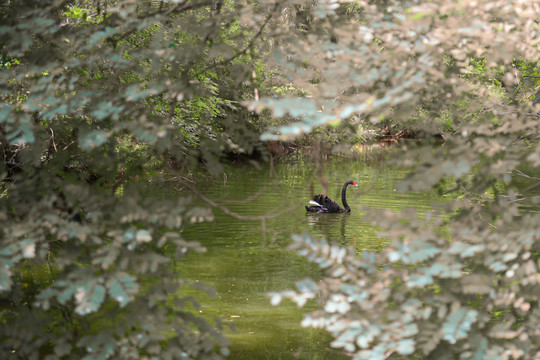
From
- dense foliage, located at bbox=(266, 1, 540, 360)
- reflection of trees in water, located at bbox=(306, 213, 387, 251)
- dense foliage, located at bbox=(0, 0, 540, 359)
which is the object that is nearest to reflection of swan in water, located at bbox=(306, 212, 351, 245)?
reflection of trees in water, located at bbox=(306, 213, 387, 251)

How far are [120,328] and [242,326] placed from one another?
11.6ft

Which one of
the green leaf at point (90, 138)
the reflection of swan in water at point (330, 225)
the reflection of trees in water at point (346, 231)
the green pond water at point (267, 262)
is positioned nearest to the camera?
the green leaf at point (90, 138)

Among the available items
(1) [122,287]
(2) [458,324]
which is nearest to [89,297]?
(1) [122,287]

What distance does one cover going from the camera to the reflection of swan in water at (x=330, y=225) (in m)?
12.6

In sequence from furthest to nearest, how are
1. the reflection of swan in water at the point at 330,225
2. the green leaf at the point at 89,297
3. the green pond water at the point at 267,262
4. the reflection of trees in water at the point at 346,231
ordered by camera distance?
1. the reflection of swan in water at the point at 330,225
2. the reflection of trees in water at the point at 346,231
3. the green pond water at the point at 267,262
4. the green leaf at the point at 89,297

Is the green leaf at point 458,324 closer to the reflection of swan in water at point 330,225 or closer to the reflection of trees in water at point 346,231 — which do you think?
the reflection of trees in water at point 346,231

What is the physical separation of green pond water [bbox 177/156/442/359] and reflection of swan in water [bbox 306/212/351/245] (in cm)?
1

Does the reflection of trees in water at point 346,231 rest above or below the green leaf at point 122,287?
below

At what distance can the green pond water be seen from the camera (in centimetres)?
589

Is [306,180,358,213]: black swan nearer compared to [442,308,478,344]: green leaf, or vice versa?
[442,308,478,344]: green leaf

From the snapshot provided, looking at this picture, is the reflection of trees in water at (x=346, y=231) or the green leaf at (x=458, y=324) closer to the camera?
the green leaf at (x=458, y=324)

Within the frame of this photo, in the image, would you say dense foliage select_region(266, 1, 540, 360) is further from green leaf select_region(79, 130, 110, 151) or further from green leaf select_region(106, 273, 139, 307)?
green leaf select_region(79, 130, 110, 151)

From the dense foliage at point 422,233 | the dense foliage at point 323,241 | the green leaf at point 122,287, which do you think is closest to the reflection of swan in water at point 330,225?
the dense foliage at point 323,241

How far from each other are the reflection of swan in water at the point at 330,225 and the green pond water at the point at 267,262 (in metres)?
0.01
